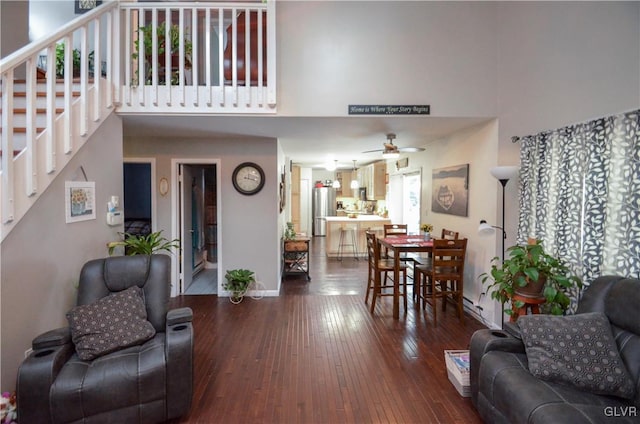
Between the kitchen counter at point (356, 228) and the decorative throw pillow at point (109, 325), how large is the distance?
17.9 ft

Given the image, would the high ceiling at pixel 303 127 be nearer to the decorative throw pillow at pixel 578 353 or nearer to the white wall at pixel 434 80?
the white wall at pixel 434 80

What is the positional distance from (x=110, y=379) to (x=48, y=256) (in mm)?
1173

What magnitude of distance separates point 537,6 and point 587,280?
2.48 metres

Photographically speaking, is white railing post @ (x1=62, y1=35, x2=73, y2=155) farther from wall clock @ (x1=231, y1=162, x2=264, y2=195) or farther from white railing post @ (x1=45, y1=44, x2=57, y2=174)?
wall clock @ (x1=231, y1=162, x2=264, y2=195)

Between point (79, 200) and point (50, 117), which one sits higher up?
point (50, 117)

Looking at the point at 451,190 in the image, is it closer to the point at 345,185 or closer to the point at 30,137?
the point at 30,137

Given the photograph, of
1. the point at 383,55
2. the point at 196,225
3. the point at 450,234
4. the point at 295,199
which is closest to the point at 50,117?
the point at 383,55

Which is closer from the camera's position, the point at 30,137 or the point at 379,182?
the point at 30,137

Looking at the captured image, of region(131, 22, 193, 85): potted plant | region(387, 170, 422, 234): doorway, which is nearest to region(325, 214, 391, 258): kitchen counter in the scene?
region(387, 170, 422, 234): doorway

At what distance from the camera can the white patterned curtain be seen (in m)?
2.02

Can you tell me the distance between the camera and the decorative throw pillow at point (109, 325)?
81.5 inches

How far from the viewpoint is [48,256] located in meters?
2.38

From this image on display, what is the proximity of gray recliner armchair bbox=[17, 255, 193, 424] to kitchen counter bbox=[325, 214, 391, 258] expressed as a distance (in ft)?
17.9

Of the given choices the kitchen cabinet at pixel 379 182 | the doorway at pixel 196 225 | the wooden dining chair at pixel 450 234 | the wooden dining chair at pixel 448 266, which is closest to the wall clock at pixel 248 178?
the doorway at pixel 196 225
